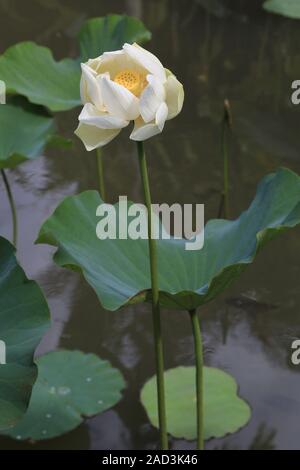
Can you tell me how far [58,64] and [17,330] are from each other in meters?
1.30

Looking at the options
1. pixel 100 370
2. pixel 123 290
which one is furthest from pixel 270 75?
pixel 123 290

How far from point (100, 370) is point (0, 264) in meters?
0.46

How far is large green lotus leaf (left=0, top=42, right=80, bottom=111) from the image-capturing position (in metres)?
2.32

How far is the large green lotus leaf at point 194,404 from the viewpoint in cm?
164

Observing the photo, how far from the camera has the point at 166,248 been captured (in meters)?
1.54

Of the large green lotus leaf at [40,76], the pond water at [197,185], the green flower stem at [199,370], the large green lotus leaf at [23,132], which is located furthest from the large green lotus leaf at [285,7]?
the green flower stem at [199,370]

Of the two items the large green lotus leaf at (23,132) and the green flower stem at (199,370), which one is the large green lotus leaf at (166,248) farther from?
the large green lotus leaf at (23,132)

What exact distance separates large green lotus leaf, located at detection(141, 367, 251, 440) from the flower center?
0.77 meters

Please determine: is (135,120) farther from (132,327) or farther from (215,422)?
(132,327)

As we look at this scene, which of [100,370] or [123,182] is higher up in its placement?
[123,182]

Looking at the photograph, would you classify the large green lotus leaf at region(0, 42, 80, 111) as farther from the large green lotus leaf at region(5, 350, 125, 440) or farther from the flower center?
the flower center

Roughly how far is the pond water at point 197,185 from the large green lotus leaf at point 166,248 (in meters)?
0.37

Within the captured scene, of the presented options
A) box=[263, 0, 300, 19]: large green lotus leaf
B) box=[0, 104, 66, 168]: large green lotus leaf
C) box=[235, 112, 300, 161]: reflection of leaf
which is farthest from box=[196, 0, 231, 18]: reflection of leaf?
box=[0, 104, 66, 168]: large green lotus leaf
